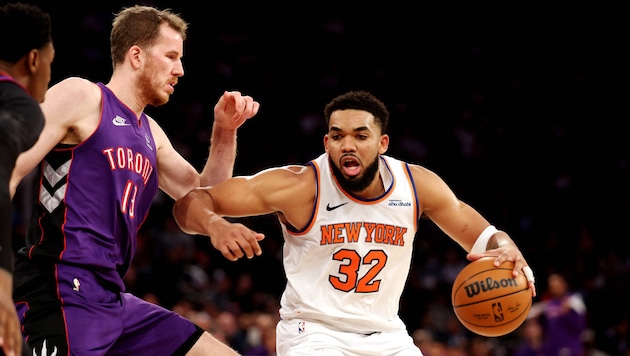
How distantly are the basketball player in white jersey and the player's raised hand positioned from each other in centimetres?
50

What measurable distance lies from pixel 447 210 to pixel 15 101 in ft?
9.00

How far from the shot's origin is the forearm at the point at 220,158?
4906 mm

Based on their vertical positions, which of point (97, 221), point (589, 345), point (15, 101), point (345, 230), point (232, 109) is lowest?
point (97, 221)

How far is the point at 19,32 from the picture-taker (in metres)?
2.97

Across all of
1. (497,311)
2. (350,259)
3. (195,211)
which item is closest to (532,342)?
(497,311)

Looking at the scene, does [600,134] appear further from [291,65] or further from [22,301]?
[22,301]

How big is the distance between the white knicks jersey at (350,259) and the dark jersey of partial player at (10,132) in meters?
2.01

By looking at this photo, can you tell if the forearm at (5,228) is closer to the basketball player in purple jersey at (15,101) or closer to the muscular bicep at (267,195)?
the basketball player in purple jersey at (15,101)

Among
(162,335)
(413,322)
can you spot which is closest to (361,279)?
(162,335)

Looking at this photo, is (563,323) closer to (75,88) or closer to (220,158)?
(220,158)

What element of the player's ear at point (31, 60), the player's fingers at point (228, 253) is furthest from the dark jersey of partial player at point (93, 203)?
the player's ear at point (31, 60)

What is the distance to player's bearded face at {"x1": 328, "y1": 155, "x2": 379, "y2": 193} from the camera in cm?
460

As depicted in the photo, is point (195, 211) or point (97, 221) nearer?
point (97, 221)

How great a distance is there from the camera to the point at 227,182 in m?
4.64
